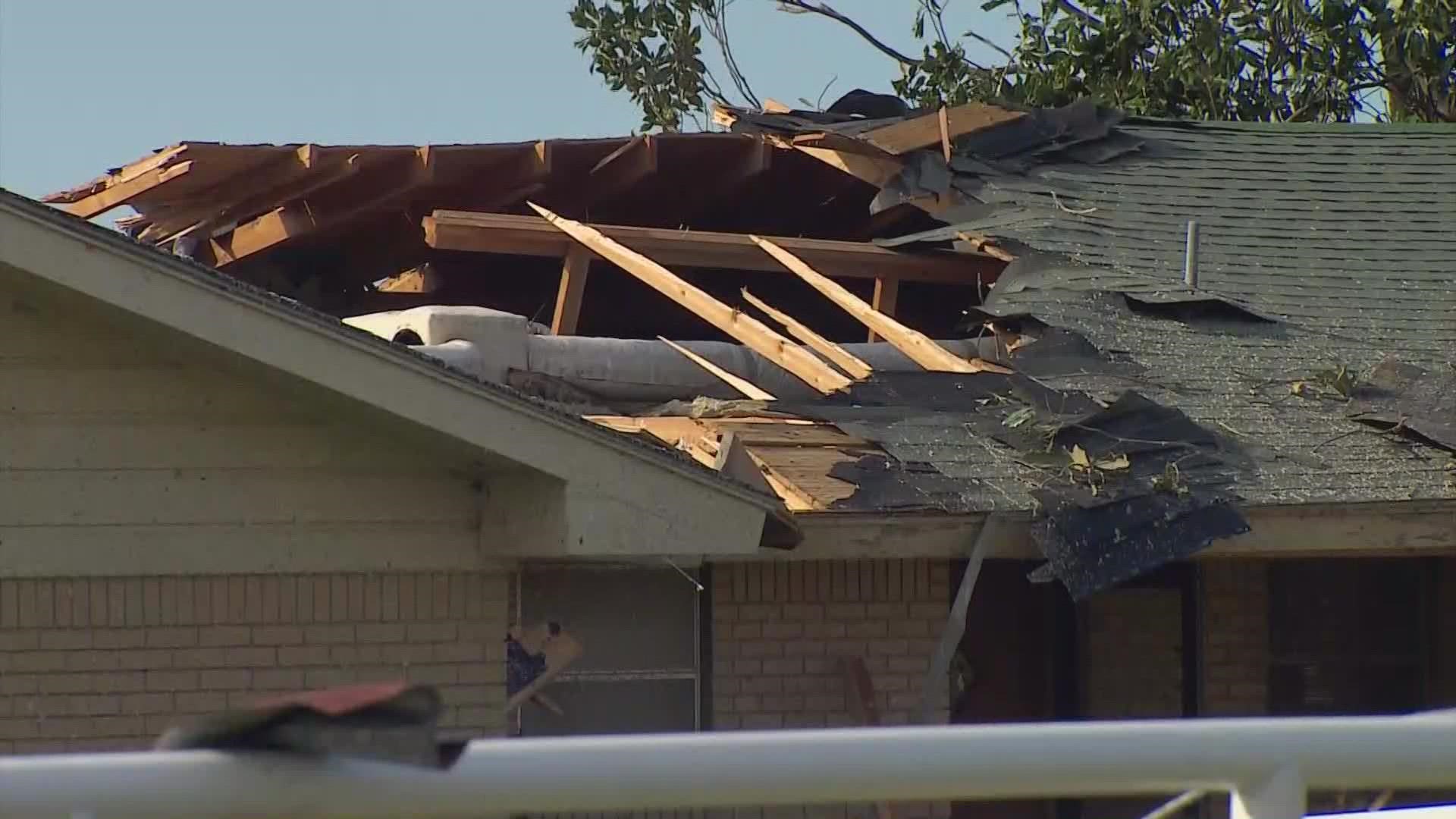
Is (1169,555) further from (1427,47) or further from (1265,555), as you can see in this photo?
(1427,47)

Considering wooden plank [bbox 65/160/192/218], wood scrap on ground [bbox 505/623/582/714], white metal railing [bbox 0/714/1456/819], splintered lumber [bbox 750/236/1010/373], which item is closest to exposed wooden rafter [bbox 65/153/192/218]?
wooden plank [bbox 65/160/192/218]

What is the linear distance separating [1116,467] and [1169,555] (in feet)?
1.73

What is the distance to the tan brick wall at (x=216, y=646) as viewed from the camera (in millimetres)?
7633

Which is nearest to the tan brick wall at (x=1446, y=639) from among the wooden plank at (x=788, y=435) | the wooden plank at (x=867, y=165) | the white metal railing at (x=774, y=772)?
the wooden plank at (x=867, y=165)

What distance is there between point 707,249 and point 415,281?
287 centimetres

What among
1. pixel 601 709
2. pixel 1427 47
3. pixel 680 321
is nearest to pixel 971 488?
pixel 601 709

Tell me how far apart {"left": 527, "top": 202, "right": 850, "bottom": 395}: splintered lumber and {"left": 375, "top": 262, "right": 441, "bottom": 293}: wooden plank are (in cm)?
195

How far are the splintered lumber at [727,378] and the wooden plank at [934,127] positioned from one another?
220cm

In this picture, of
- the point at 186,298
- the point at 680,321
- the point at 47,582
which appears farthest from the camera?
the point at 680,321

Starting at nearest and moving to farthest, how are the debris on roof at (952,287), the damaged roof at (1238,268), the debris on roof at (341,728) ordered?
the debris on roof at (341,728)
the debris on roof at (952,287)
the damaged roof at (1238,268)

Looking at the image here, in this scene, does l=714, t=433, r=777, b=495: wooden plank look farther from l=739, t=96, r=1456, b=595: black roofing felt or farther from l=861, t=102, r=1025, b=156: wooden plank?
l=861, t=102, r=1025, b=156: wooden plank

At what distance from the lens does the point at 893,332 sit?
10.4 metres

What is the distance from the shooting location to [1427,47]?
23438mm

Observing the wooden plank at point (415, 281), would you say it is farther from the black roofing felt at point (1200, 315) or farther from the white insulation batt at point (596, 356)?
the black roofing felt at point (1200, 315)
